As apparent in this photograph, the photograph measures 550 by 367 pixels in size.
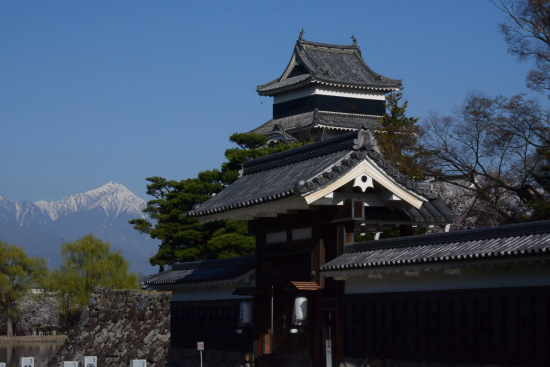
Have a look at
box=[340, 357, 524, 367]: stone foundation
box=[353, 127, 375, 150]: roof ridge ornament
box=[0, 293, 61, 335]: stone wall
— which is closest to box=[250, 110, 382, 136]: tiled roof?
box=[0, 293, 61, 335]: stone wall

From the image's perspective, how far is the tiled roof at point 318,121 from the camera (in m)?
46.7

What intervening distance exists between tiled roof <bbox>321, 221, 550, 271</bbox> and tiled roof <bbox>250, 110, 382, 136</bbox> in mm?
31060

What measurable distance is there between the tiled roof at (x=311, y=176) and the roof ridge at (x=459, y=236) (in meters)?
1.54

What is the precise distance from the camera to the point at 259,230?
18422 millimetres

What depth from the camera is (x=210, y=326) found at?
20469 mm

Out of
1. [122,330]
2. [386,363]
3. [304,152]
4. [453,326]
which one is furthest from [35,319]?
[453,326]

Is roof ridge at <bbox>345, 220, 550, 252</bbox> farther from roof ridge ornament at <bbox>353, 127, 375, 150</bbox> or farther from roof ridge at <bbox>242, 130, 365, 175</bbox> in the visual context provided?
roof ridge at <bbox>242, 130, 365, 175</bbox>

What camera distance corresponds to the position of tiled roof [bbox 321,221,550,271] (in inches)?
458

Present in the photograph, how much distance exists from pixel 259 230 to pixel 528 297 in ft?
26.7

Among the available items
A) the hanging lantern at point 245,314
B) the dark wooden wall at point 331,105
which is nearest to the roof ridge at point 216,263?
→ the hanging lantern at point 245,314

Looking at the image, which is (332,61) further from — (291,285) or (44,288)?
(291,285)

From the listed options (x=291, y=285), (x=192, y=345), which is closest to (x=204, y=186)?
(x=192, y=345)

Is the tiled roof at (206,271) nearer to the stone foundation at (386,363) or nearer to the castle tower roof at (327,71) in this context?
the stone foundation at (386,363)

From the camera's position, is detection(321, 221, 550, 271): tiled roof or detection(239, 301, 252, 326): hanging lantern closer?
detection(321, 221, 550, 271): tiled roof
